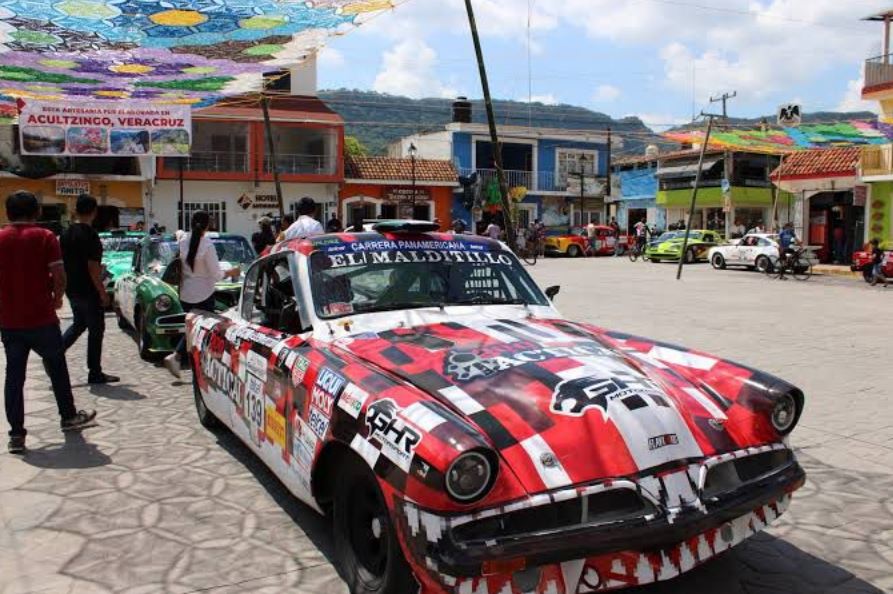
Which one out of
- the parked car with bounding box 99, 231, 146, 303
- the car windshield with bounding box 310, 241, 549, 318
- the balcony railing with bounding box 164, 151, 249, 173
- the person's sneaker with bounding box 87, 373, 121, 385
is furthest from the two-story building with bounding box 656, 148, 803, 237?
the car windshield with bounding box 310, 241, 549, 318

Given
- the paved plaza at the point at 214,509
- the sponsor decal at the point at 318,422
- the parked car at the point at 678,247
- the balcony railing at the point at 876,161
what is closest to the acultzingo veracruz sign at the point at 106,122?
the paved plaza at the point at 214,509

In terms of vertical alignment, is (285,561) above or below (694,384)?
below

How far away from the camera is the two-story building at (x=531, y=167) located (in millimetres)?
43812

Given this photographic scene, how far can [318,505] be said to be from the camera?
11.3ft

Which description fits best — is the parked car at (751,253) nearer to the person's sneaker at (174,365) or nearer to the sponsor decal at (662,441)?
the person's sneaker at (174,365)

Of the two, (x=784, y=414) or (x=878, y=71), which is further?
(x=878, y=71)

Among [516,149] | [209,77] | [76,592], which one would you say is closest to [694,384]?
Result: [76,592]

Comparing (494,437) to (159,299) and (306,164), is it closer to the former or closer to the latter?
(159,299)

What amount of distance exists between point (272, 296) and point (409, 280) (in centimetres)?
91

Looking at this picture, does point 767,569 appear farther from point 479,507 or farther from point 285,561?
point 285,561

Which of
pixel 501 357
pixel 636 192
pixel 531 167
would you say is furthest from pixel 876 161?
pixel 501 357

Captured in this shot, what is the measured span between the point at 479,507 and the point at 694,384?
137 centimetres

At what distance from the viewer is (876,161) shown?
26.3 meters

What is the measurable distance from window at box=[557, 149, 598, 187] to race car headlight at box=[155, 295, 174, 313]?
4004 cm
